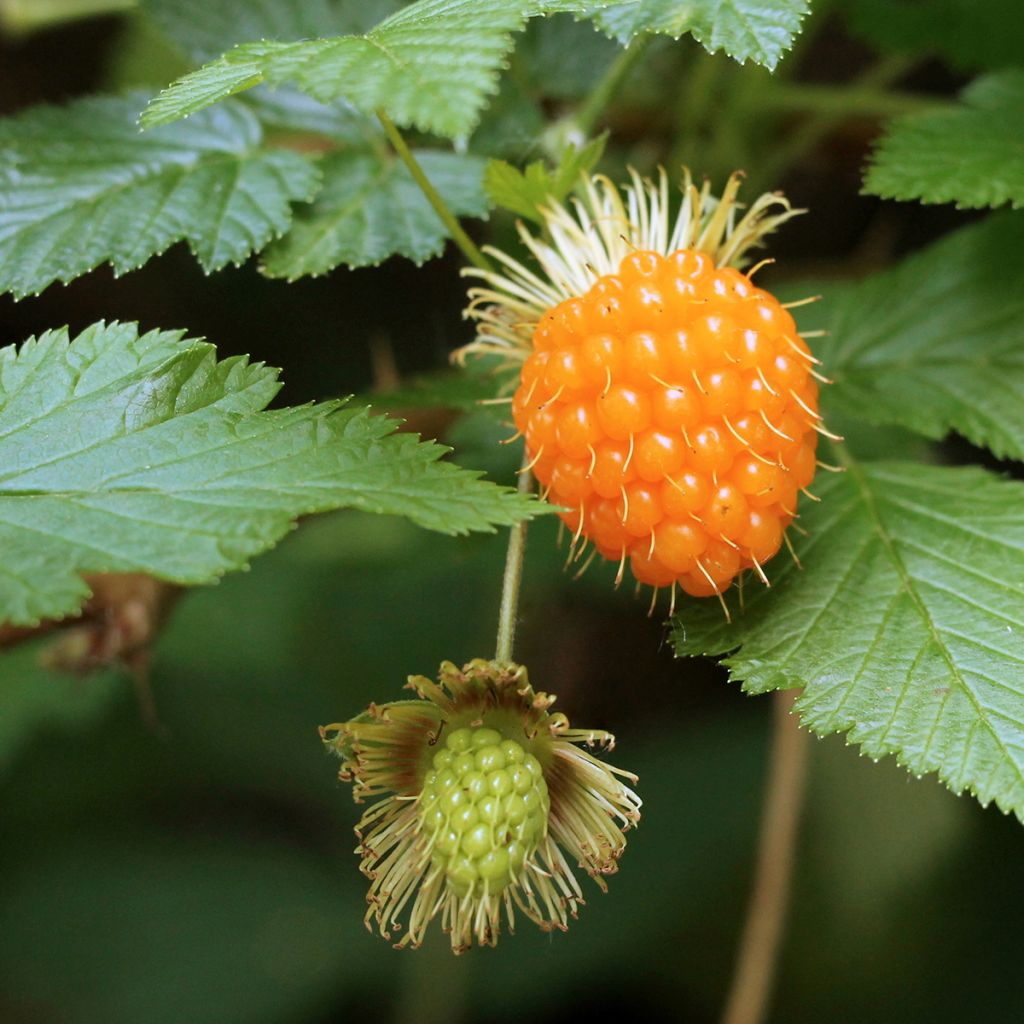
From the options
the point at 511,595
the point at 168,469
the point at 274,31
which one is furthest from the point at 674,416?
the point at 274,31

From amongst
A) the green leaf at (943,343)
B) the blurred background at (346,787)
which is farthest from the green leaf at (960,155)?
the blurred background at (346,787)

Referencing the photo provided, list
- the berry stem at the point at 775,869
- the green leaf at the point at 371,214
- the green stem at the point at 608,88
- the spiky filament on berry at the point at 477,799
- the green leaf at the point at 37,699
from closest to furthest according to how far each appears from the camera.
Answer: the spiky filament on berry at the point at 477,799 → the green leaf at the point at 371,214 → the green stem at the point at 608,88 → the berry stem at the point at 775,869 → the green leaf at the point at 37,699

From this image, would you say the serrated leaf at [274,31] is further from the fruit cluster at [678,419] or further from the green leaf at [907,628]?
the green leaf at [907,628]

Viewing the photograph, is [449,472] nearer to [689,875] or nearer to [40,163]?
[40,163]

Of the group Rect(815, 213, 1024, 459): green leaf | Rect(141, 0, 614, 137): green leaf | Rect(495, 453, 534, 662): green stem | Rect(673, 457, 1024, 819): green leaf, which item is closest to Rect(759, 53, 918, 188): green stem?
Rect(815, 213, 1024, 459): green leaf

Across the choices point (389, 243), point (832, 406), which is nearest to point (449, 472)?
point (389, 243)
